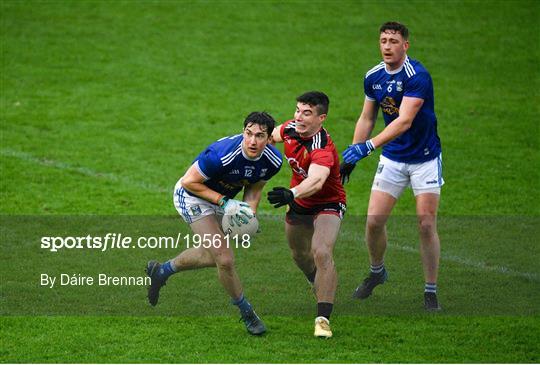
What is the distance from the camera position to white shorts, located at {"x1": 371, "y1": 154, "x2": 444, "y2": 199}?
11.1 meters

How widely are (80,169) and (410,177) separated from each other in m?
7.00

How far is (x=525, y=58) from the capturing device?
22062 millimetres

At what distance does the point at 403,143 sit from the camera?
11156mm

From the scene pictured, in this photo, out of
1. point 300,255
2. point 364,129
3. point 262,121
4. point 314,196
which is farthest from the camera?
point 364,129

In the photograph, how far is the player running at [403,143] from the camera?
35.7ft

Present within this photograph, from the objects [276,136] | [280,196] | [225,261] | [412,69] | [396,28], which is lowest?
[225,261]

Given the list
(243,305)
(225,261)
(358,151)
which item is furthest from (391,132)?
(243,305)

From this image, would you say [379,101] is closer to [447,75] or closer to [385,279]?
[385,279]

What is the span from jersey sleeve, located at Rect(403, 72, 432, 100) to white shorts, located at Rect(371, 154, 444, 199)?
744 mm

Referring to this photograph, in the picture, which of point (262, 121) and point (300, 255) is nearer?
point (262, 121)

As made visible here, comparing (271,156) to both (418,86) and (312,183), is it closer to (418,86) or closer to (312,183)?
(312,183)

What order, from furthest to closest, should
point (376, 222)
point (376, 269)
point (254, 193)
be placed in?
1. point (376, 269)
2. point (376, 222)
3. point (254, 193)

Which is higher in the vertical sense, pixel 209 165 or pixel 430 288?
pixel 209 165

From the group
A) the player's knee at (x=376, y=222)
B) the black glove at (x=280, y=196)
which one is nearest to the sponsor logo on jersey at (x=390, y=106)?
the player's knee at (x=376, y=222)
